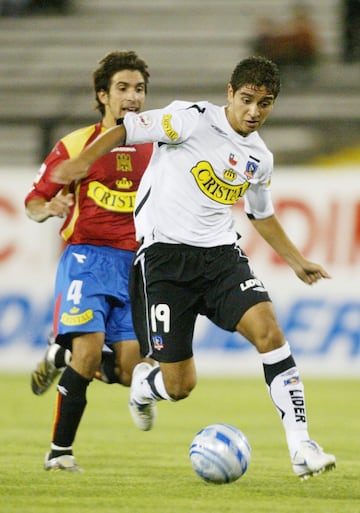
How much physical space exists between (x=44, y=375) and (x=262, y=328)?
105 inches

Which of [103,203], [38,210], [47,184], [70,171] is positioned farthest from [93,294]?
[70,171]

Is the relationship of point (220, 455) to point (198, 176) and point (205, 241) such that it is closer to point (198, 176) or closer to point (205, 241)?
point (205, 241)

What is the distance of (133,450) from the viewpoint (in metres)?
7.41

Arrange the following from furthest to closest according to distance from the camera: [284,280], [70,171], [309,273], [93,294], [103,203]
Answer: [284,280], [103,203], [93,294], [309,273], [70,171]

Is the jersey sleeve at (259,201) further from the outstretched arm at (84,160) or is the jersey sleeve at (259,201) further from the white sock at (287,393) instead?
the outstretched arm at (84,160)

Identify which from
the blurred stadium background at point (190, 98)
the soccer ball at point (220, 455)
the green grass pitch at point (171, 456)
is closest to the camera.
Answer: the green grass pitch at point (171, 456)

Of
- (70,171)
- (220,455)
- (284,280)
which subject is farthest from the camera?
(284,280)

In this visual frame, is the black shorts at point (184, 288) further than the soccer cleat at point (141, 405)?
No

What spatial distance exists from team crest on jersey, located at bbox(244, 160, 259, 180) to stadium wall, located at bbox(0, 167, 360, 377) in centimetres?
629

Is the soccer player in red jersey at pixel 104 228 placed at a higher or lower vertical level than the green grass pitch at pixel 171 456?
higher

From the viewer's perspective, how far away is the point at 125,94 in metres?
6.84

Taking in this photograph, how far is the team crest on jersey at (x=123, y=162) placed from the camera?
6.90 m

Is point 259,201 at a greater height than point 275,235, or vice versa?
point 259,201

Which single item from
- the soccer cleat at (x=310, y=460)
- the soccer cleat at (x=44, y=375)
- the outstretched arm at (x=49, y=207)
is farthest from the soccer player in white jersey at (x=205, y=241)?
the soccer cleat at (x=44, y=375)
